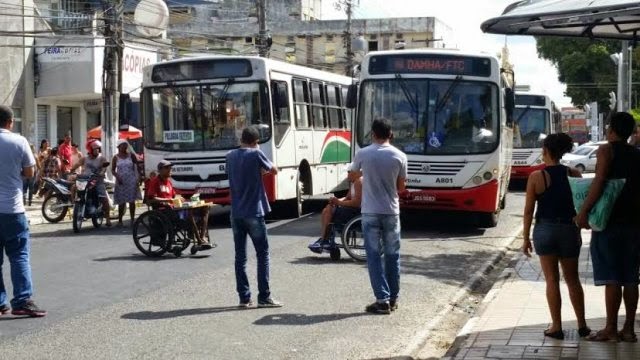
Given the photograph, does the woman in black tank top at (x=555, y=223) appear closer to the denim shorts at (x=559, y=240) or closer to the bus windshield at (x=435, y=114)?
the denim shorts at (x=559, y=240)

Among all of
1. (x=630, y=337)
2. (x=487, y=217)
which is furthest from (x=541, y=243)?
(x=487, y=217)

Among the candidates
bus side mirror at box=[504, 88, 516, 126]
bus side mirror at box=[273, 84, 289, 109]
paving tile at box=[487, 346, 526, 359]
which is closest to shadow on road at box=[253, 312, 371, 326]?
paving tile at box=[487, 346, 526, 359]

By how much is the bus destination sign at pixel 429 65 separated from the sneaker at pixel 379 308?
815 centimetres

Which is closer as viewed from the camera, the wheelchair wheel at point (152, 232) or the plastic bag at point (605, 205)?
the plastic bag at point (605, 205)

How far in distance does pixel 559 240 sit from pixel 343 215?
575cm

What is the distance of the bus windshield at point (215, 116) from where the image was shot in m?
17.9

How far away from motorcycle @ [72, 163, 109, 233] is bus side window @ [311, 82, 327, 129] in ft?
17.5

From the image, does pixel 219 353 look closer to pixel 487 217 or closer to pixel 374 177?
pixel 374 177

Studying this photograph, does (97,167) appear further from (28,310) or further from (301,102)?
Answer: (28,310)

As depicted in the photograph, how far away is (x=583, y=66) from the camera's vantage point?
58250 millimetres

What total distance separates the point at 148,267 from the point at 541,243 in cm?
644

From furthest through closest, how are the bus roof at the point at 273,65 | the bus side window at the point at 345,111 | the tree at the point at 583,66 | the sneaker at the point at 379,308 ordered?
1. the tree at the point at 583,66
2. the bus side window at the point at 345,111
3. the bus roof at the point at 273,65
4. the sneaker at the point at 379,308

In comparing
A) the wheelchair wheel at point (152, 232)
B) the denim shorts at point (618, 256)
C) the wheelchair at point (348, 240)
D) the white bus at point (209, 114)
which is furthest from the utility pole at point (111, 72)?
the denim shorts at point (618, 256)

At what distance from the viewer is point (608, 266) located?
23.8 ft
